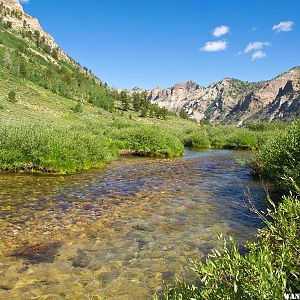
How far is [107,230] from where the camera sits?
39.1ft

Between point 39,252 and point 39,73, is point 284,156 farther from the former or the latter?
point 39,73

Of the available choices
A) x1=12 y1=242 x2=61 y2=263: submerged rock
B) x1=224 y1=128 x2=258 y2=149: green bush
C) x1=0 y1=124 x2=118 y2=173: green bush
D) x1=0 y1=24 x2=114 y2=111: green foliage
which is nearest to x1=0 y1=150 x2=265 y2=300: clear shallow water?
x1=12 y1=242 x2=61 y2=263: submerged rock

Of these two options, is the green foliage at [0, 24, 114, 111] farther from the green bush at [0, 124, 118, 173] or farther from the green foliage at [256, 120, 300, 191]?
the green foliage at [256, 120, 300, 191]

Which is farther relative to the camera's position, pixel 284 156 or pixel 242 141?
pixel 242 141

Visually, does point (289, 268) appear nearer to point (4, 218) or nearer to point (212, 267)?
point (212, 267)

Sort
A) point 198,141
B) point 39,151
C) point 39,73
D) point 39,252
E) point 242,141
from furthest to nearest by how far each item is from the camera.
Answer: point 39,73, point 198,141, point 242,141, point 39,151, point 39,252

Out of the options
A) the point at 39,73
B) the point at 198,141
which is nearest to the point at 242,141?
the point at 198,141

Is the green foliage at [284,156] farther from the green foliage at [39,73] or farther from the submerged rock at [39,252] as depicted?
the green foliage at [39,73]

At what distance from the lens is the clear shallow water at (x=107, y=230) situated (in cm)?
832

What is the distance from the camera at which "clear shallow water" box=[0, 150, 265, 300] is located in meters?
8.32

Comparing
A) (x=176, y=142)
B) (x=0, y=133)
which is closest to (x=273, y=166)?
(x=0, y=133)

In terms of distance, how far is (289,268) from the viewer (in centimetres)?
473

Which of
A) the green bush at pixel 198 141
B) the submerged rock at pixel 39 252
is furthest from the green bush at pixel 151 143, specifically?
the submerged rock at pixel 39 252

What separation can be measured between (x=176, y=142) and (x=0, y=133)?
2029 cm
